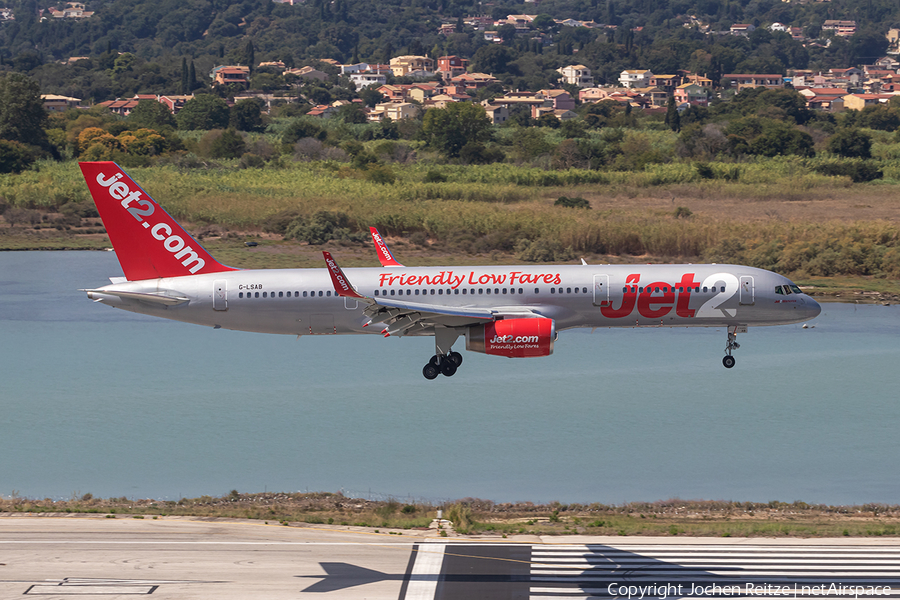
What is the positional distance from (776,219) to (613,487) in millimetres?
75991

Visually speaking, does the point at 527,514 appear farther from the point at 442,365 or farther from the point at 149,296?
the point at 149,296

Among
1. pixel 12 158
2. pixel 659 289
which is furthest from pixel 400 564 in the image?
pixel 12 158

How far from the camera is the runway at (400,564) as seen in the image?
40.8 metres

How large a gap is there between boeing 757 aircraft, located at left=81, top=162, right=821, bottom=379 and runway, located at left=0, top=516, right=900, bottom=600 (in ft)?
36.1

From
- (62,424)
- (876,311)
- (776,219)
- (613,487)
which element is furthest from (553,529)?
(776,219)

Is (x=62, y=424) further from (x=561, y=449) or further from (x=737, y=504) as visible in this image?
(x=737, y=504)

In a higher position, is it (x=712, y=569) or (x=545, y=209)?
(x=545, y=209)

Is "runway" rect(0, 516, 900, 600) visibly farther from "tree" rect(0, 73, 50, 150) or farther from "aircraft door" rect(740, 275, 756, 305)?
"tree" rect(0, 73, 50, 150)

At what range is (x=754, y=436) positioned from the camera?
225ft

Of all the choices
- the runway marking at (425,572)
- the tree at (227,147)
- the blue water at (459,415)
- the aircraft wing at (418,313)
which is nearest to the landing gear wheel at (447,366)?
the aircraft wing at (418,313)

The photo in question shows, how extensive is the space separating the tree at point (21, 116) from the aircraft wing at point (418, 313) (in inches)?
5920

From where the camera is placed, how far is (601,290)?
54.6 meters

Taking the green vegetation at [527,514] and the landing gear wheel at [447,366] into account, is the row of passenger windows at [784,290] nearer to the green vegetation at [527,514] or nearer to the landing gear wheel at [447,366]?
the green vegetation at [527,514]

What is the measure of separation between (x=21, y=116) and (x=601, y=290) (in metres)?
159
